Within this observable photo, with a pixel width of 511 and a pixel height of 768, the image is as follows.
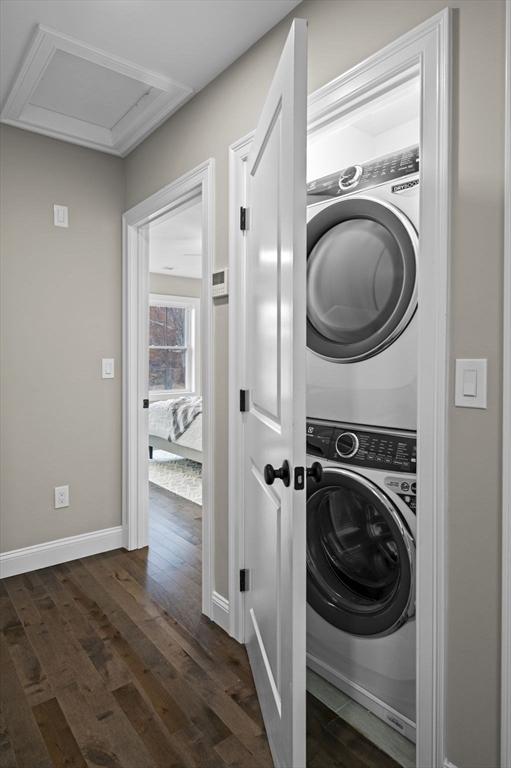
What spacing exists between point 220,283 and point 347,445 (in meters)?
0.96

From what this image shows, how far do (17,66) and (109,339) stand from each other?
1.49 m

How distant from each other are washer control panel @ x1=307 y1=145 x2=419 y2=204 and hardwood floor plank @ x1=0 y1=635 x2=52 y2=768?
2035mm

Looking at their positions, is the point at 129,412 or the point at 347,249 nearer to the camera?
the point at 347,249

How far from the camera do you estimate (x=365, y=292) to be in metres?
1.58

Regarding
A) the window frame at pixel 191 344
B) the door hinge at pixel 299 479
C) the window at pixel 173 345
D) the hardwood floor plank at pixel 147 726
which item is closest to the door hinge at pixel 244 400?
the door hinge at pixel 299 479

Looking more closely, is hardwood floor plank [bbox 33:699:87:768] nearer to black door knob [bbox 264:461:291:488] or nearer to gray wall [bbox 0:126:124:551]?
black door knob [bbox 264:461:291:488]

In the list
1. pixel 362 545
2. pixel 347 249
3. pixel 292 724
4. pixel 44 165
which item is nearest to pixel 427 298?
pixel 347 249

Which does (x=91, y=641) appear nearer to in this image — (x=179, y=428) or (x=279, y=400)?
(x=279, y=400)

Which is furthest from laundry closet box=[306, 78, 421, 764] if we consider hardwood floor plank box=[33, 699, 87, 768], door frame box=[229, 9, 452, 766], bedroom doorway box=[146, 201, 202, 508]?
Result: bedroom doorway box=[146, 201, 202, 508]

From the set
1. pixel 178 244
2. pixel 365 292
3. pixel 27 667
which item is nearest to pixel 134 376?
pixel 27 667

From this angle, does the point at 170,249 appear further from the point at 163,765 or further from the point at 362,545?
the point at 163,765

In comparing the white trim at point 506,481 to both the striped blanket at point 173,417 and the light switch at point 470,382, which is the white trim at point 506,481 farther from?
the striped blanket at point 173,417

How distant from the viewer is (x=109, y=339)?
3.05 m

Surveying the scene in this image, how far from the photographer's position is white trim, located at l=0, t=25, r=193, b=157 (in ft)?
6.44
